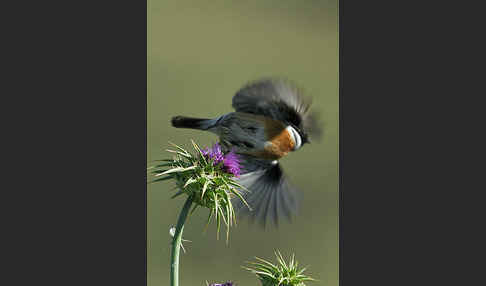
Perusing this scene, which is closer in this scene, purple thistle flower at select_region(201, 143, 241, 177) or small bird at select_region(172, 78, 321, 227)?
purple thistle flower at select_region(201, 143, 241, 177)

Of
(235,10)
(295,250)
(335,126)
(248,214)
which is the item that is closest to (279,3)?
(235,10)

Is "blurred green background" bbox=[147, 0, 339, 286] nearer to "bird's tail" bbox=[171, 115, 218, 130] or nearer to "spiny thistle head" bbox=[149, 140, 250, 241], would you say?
"bird's tail" bbox=[171, 115, 218, 130]

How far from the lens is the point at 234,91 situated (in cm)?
445

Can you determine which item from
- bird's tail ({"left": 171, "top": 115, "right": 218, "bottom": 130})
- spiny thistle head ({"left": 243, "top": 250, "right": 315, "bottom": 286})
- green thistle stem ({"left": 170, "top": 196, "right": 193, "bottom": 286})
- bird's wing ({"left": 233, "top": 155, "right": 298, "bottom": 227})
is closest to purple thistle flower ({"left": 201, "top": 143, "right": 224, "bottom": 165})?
green thistle stem ({"left": 170, "top": 196, "right": 193, "bottom": 286})

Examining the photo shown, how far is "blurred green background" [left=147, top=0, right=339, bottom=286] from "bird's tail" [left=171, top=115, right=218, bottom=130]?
0.06 metres

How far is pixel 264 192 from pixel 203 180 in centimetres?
134

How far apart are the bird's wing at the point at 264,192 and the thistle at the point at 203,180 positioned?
1080 millimetres

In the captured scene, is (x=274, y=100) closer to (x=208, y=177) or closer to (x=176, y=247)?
(x=208, y=177)

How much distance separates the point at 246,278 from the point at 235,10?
6.65 feet

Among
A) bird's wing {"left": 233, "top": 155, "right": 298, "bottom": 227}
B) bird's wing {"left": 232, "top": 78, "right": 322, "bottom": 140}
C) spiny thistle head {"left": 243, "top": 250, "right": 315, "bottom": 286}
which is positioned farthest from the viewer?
bird's wing {"left": 233, "top": 155, "right": 298, "bottom": 227}

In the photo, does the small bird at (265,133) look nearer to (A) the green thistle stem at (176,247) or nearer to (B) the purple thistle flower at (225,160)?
(B) the purple thistle flower at (225,160)

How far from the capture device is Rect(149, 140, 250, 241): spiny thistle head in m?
3.36

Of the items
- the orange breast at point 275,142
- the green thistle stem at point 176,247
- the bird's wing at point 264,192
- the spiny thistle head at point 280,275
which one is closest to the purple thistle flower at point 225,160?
the green thistle stem at point 176,247

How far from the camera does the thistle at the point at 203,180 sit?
11.0ft
